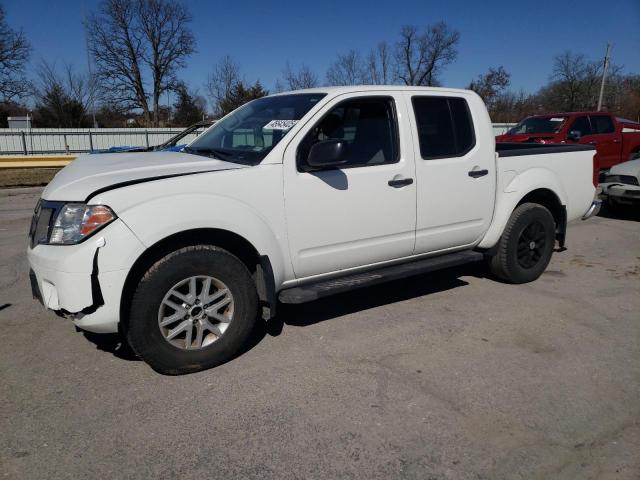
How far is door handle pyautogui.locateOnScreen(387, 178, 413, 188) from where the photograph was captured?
13.2ft

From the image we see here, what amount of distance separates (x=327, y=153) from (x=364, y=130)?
2.20ft

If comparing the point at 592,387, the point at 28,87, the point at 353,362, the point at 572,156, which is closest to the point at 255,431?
the point at 353,362

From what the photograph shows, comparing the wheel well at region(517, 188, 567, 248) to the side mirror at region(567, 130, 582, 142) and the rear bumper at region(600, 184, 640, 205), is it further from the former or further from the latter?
the side mirror at region(567, 130, 582, 142)

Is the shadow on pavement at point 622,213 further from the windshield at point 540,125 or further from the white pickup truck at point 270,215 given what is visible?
the white pickup truck at point 270,215

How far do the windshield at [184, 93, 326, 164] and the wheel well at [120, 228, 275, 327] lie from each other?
589 millimetres

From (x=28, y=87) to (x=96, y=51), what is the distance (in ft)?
35.5

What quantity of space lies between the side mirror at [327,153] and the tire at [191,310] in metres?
0.90

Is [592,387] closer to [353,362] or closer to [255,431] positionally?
[353,362]

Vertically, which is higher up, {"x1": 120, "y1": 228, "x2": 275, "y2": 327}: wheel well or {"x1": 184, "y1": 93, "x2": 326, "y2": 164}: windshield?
{"x1": 184, "y1": 93, "x2": 326, "y2": 164}: windshield

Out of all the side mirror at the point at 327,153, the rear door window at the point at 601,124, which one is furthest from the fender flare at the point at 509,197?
the rear door window at the point at 601,124

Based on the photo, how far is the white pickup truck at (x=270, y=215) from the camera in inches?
120

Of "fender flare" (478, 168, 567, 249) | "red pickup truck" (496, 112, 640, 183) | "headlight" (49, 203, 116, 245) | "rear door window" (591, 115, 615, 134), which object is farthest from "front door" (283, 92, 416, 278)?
"rear door window" (591, 115, 615, 134)

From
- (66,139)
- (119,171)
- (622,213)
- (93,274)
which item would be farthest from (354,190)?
(66,139)

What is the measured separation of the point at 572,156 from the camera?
5422 millimetres
